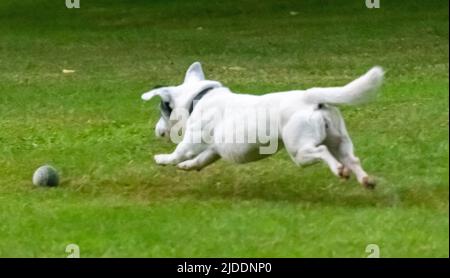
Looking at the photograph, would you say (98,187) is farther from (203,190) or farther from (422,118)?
(422,118)

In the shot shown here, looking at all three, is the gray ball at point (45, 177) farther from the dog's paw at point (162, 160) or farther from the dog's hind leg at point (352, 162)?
the dog's hind leg at point (352, 162)

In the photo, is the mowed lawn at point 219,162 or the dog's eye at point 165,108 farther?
the dog's eye at point 165,108

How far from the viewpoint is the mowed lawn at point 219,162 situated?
710 centimetres

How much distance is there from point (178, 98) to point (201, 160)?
22.2 inches

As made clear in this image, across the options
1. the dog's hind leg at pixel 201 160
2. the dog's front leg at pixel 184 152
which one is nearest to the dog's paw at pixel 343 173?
the dog's hind leg at pixel 201 160

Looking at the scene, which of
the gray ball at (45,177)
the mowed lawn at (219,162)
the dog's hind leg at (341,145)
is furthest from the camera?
the gray ball at (45,177)

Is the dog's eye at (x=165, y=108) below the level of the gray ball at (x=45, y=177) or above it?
above

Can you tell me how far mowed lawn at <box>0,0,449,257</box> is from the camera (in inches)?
279

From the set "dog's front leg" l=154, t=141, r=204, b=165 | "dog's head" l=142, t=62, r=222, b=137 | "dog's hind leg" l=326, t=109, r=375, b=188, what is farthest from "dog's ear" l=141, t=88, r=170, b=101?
"dog's hind leg" l=326, t=109, r=375, b=188

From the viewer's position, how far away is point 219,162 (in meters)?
9.42

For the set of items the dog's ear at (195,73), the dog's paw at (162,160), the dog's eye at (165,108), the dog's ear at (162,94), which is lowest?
the dog's paw at (162,160)

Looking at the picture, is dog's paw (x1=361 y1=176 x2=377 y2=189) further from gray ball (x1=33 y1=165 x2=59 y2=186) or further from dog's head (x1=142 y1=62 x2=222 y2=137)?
gray ball (x1=33 y1=165 x2=59 y2=186)

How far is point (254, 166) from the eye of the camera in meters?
9.26

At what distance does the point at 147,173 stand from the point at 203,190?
746mm
